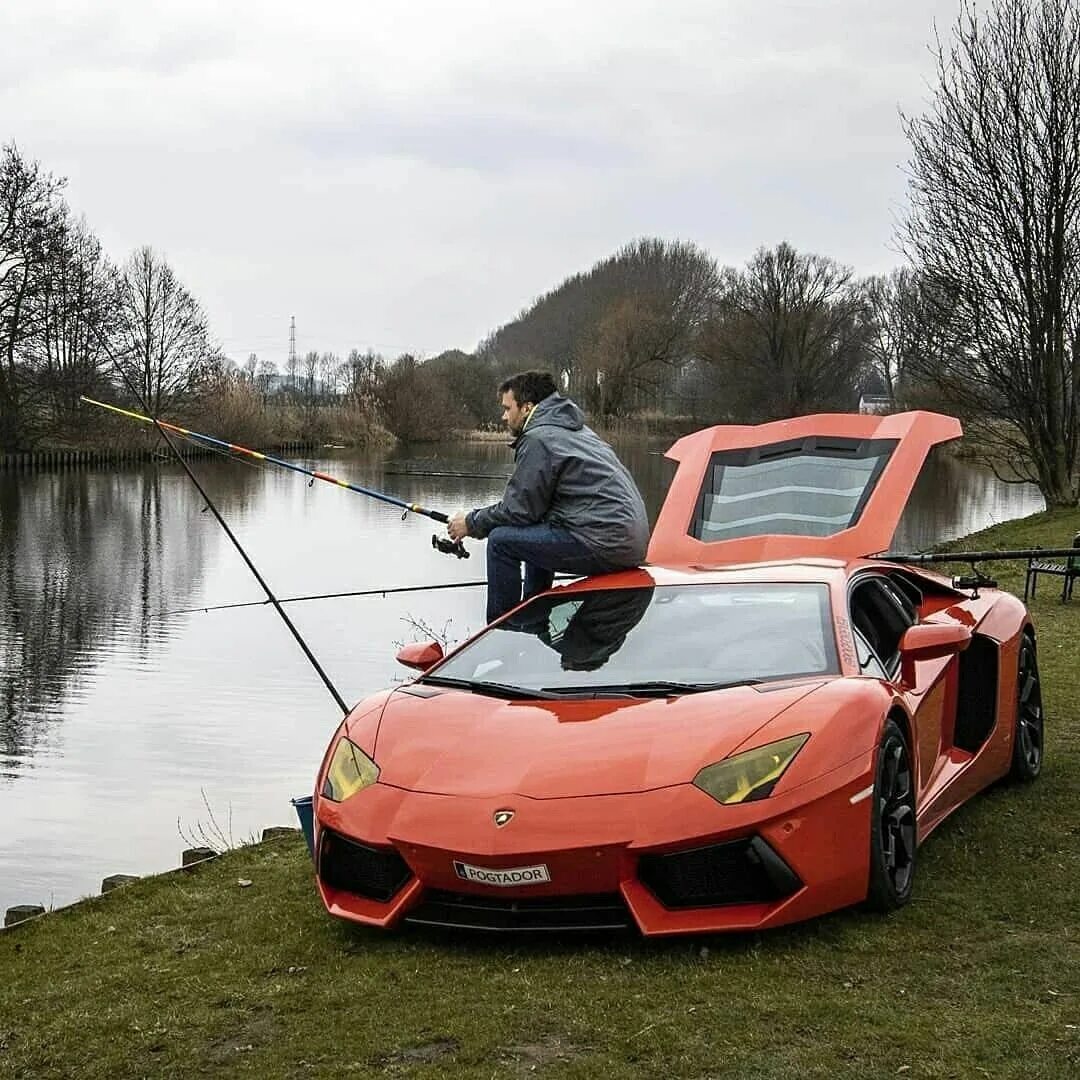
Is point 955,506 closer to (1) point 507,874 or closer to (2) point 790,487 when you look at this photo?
(2) point 790,487

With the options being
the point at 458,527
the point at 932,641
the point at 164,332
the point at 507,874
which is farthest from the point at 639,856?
the point at 164,332

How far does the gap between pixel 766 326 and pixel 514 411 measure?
9854 cm

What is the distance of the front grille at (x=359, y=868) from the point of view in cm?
510

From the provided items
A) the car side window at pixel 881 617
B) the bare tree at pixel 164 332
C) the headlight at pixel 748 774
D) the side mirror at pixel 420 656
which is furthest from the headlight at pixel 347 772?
the bare tree at pixel 164 332

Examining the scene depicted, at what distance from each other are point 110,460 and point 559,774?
70455 millimetres

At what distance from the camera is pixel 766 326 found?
10450 cm

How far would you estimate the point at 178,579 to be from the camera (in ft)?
91.4

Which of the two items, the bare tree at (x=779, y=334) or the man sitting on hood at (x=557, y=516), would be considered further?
the bare tree at (x=779, y=334)

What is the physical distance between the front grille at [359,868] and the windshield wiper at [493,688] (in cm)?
84

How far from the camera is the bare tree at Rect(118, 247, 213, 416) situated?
247 ft

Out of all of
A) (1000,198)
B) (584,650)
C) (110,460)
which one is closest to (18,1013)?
(584,650)

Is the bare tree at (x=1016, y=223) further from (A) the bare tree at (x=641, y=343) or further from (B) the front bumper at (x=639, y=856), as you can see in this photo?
(A) the bare tree at (x=641, y=343)

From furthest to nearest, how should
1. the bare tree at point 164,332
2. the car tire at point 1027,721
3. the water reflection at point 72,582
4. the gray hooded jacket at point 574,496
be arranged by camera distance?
the bare tree at point 164,332 → the water reflection at point 72,582 → the gray hooded jacket at point 574,496 → the car tire at point 1027,721

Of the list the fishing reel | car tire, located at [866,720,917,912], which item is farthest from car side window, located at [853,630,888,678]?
the fishing reel
